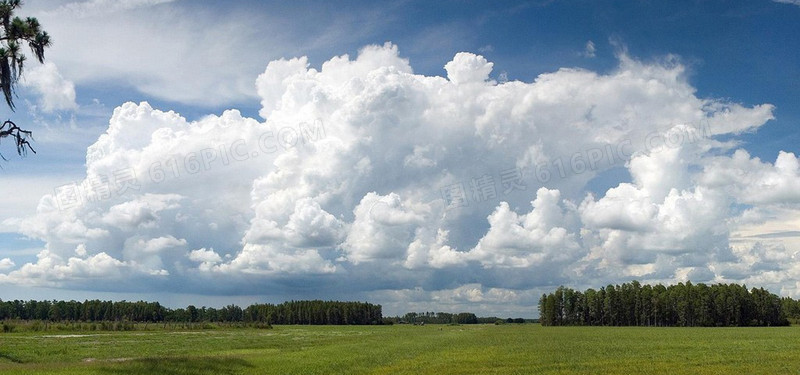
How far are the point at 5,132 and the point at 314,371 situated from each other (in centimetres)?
2730

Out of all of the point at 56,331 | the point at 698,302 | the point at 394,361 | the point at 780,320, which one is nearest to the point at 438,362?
the point at 394,361

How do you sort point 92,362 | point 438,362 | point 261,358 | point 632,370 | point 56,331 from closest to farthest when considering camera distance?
1. point 632,370
2. point 92,362
3. point 438,362
4. point 261,358
5. point 56,331

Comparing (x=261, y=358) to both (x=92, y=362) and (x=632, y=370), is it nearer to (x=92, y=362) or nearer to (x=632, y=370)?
(x=92, y=362)

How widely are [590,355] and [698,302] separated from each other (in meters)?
161

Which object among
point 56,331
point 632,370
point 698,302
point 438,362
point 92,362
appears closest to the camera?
point 632,370

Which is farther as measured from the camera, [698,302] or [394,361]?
[698,302]

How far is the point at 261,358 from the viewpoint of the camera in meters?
52.3

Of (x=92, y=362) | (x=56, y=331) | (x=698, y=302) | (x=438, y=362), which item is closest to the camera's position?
(x=92, y=362)

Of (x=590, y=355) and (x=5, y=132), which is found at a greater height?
(x=5, y=132)

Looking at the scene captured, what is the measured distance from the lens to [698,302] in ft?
628

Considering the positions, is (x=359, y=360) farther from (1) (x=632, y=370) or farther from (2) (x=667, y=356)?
(2) (x=667, y=356)

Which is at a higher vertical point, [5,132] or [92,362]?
[5,132]

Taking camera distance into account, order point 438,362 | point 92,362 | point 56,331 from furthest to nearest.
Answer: point 56,331
point 438,362
point 92,362

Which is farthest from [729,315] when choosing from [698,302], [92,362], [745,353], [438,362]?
[92,362]
